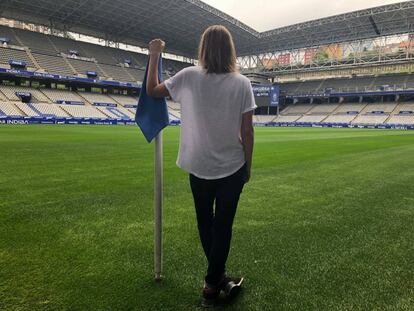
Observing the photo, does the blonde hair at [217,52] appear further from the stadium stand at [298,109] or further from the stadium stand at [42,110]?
the stadium stand at [298,109]

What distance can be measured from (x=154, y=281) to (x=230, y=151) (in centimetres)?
144

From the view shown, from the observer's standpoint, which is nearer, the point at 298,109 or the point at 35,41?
the point at 35,41

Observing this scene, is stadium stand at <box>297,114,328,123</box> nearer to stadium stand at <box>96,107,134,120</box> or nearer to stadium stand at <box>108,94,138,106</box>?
stadium stand at <box>108,94,138,106</box>

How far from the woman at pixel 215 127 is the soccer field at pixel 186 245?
65 centimetres

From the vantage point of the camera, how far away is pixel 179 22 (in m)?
53.9

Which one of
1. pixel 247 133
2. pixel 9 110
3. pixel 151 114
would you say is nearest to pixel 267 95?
pixel 9 110

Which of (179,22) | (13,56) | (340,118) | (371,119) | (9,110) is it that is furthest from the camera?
(340,118)

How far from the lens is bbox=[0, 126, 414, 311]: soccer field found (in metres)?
2.90

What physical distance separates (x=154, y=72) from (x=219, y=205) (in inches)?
49.4

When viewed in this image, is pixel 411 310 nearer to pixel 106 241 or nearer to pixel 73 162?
pixel 106 241

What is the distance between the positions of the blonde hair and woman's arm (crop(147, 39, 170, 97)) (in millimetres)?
391

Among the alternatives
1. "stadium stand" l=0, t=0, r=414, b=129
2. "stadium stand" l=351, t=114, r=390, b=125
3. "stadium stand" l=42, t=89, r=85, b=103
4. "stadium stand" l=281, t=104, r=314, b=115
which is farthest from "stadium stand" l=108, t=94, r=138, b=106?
"stadium stand" l=351, t=114, r=390, b=125

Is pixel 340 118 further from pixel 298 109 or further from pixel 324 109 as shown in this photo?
pixel 298 109

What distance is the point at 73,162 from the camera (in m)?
10.2
